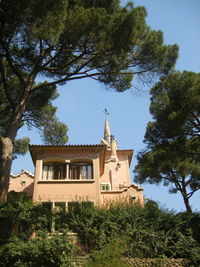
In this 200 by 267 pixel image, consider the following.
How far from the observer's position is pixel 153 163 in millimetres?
14211

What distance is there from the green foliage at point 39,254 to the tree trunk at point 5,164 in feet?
7.61

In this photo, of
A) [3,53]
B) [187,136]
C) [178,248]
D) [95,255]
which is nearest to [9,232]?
[95,255]

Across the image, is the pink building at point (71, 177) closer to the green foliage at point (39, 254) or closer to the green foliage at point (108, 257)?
the green foliage at point (108, 257)

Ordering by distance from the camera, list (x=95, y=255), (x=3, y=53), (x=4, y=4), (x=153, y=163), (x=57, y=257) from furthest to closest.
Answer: (x=153, y=163), (x=3, y=53), (x=4, y=4), (x=95, y=255), (x=57, y=257)

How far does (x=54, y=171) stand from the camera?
15.9 metres

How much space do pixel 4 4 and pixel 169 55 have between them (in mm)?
9248

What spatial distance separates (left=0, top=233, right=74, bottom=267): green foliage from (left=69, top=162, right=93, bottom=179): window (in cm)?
809

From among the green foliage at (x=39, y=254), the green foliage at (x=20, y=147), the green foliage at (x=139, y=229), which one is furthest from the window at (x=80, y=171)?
the green foliage at (x=39, y=254)

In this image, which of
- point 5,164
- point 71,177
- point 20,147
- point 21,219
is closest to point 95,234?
point 21,219

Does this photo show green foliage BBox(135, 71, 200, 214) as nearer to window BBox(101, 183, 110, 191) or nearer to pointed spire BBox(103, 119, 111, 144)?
window BBox(101, 183, 110, 191)

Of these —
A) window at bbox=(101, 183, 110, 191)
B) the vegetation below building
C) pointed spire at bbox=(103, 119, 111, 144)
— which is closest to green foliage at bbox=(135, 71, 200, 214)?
the vegetation below building

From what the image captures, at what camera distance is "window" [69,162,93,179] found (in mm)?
15727

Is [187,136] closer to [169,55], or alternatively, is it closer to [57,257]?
→ [169,55]

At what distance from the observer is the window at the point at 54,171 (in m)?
15.6
